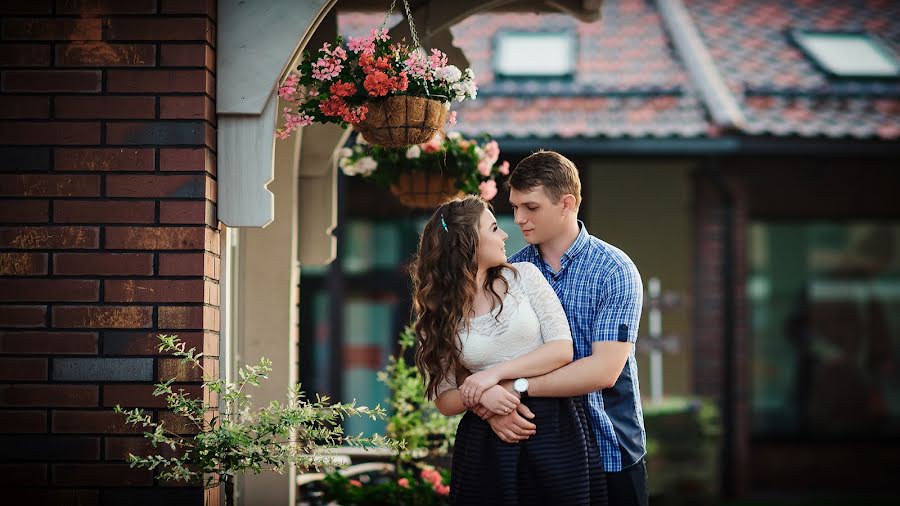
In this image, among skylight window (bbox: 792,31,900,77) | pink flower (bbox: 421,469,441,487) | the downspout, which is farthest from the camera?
skylight window (bbox: 792,31,900,77)

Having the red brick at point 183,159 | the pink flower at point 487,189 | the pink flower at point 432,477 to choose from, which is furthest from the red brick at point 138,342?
the pink flower at point 432,477

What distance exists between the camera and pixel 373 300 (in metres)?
11.5

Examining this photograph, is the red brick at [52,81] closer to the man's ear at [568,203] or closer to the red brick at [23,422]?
the red brick at [23,422]

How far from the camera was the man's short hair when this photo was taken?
12.9 ft

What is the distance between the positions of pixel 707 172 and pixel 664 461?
271cm

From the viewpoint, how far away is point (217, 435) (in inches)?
152

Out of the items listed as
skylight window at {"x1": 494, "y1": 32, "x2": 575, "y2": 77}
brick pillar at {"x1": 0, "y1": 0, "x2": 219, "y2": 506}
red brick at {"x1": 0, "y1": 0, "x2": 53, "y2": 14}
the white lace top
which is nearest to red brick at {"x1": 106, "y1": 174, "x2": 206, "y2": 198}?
brick pillar at {"x1": 0, "y1": 0, "x2": 219, "y2": 506}

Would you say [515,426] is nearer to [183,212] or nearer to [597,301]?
[597,301]

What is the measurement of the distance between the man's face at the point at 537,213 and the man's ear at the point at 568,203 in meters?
0.02

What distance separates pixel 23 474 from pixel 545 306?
184cm

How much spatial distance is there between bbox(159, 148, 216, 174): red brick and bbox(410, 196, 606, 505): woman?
834 millimetres

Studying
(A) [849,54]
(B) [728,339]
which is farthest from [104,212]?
(A) [849,54]

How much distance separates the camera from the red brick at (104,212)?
404 cm

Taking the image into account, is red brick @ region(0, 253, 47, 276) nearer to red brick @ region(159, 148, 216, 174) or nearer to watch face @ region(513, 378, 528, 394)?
red brick @ region(159, 148, 216, 174)
